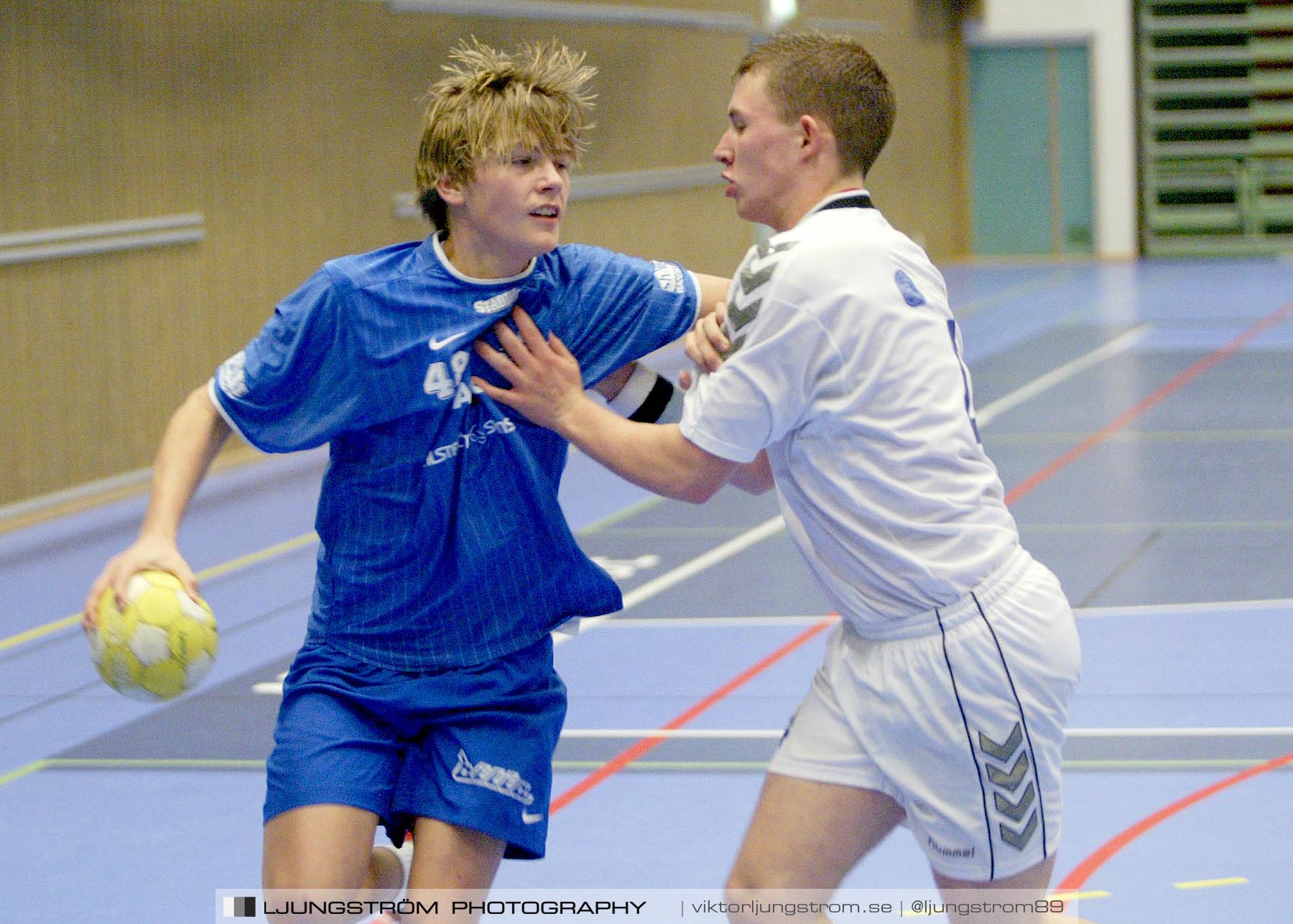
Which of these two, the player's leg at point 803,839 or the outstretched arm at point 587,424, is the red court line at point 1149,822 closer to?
the player's leg at point 803,839

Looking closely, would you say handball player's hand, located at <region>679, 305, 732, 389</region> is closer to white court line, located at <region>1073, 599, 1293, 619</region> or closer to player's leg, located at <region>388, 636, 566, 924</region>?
player's leg, located at <region>388, 636, 566, 924</region>

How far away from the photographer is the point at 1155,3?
859 inches

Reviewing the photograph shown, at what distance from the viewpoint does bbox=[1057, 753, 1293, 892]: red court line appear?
381 cm

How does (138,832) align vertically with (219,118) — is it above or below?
below

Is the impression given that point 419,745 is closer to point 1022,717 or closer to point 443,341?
point 443,341

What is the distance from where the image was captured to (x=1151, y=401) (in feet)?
35.7

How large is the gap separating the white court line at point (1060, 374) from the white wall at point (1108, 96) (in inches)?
298

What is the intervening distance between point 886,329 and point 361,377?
0.84 m

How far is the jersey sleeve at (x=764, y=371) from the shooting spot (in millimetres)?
2486

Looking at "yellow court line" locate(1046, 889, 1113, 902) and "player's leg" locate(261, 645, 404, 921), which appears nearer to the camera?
"player's leg" locate(261, 645, 404, 921)

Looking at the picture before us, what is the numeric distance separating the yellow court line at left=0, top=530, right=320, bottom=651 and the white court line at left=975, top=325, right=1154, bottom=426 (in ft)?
12.8

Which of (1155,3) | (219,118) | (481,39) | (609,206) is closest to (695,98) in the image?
(609,206)

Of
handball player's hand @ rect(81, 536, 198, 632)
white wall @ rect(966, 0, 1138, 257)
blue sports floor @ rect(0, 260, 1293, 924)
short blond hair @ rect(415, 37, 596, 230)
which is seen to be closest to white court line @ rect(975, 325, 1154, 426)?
blue sports floor @ rect(0, 260, 1293, 924)

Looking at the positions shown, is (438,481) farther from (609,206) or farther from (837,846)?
(609,206)
